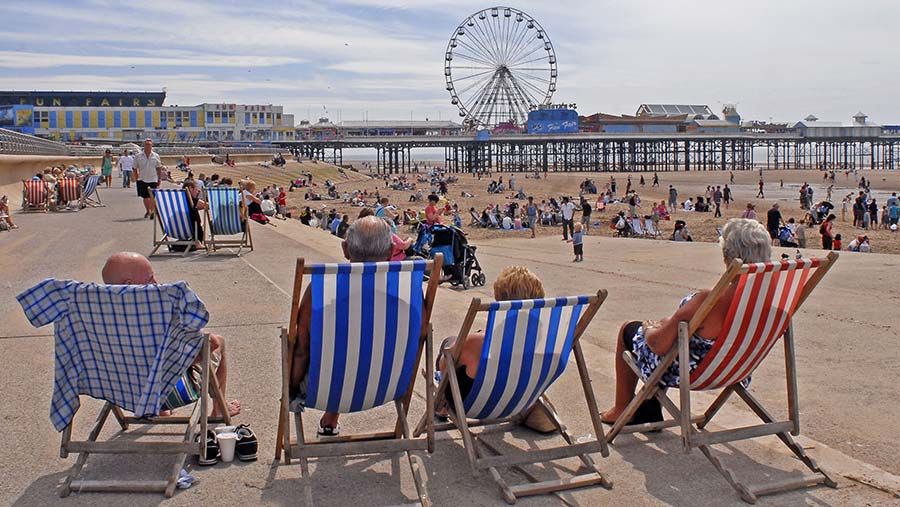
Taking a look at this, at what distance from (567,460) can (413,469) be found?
70 centimetres

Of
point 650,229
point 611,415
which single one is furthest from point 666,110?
point 611,415

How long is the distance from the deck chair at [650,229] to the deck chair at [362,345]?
65.6ft

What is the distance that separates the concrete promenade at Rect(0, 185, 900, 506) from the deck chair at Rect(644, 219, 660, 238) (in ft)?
42.3

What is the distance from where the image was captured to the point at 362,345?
3.36 metres

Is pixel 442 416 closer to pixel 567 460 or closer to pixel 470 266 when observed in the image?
pixel 567 460

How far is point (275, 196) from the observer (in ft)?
90.9

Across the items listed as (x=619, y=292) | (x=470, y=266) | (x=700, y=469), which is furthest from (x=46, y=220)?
(x=700, y=469)

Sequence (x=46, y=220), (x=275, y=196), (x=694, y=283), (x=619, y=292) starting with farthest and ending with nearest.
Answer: (x=275, y=196) < (x=46, y=220) < (x=694, y=283) < (x=619, y=292)

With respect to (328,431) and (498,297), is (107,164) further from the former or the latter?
(498,297)

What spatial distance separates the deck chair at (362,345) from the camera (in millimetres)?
3268

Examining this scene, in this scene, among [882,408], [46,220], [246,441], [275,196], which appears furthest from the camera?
[275,196]

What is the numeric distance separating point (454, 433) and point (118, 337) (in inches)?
58.3

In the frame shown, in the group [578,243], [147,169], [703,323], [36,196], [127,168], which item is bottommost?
[578,243]

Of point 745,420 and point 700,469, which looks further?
point 745,420
